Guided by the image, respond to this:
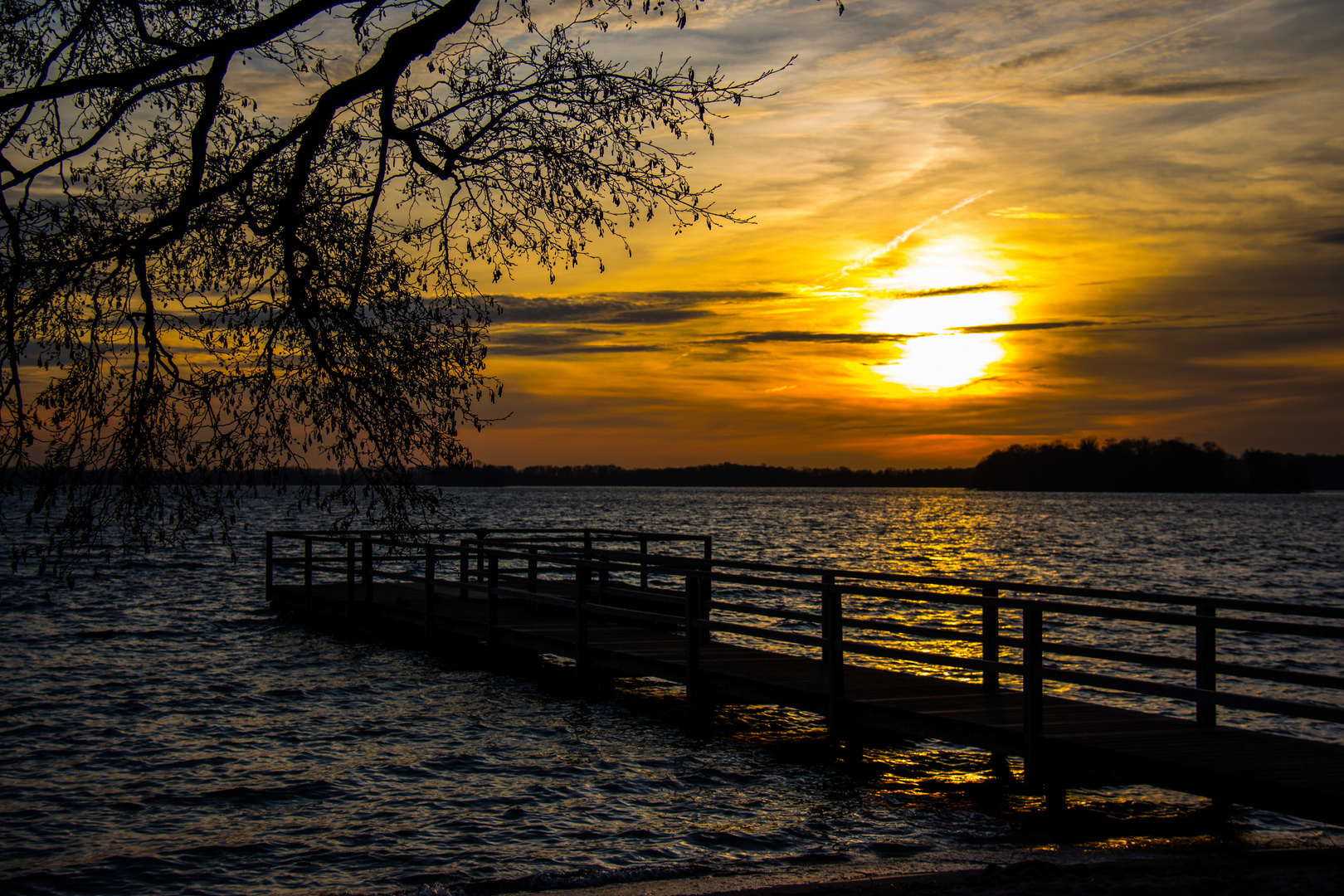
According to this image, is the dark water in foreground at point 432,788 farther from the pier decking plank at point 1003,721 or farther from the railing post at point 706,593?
the railing post at point 706,593

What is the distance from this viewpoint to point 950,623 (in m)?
31.2

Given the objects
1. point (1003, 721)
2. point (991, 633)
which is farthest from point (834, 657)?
point (1003, 721)

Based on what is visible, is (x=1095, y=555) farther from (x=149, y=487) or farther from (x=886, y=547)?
(x=149, y=487)

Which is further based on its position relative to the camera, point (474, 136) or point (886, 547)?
point (886, 547)

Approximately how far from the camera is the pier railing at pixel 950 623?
886 centimetres

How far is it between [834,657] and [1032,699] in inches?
96.3

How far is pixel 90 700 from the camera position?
17250mm

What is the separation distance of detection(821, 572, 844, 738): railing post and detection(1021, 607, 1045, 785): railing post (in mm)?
2170

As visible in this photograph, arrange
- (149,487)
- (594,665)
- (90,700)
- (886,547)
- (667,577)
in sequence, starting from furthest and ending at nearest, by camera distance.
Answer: (886,547), (667,577), (90,700), (594,665), (149,487)

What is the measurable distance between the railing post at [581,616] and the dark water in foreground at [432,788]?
89cm

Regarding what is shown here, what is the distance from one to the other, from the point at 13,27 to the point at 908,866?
961cm

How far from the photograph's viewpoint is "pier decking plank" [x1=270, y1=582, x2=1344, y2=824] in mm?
7863

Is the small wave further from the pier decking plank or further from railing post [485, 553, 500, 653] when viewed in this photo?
railing post [485, 553, 500, 653]

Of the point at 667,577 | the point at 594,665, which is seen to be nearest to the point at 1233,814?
the point at 594,665
